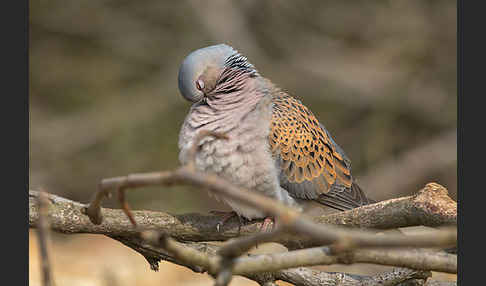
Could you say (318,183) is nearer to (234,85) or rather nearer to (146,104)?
(234,85)

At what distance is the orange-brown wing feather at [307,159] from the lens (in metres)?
3.29

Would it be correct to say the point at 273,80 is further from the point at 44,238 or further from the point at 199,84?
the point at 44,238

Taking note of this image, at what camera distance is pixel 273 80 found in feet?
22.0

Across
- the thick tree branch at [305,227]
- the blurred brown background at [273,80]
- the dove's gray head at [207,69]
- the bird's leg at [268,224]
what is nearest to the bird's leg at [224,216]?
the bird's leg at [268,224]

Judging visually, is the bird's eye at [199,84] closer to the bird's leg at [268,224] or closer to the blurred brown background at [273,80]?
the bird's leg at [268,224]

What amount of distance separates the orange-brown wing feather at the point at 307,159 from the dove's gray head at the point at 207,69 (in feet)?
1.00

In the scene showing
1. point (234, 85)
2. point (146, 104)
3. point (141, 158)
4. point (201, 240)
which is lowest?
point (201, 240)

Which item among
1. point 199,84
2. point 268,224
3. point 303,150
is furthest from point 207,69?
point 268,224

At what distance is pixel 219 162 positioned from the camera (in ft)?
10.2

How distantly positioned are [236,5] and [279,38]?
63 centimetres

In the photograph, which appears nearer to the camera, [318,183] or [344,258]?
[344,258]

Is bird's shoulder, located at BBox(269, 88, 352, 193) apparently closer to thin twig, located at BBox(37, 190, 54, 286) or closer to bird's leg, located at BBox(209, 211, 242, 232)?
bird's leg, located at BBox(209, 211, 242, 232)

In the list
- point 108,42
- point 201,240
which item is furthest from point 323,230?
point 108,42

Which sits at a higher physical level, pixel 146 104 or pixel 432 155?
pixel 146 104
